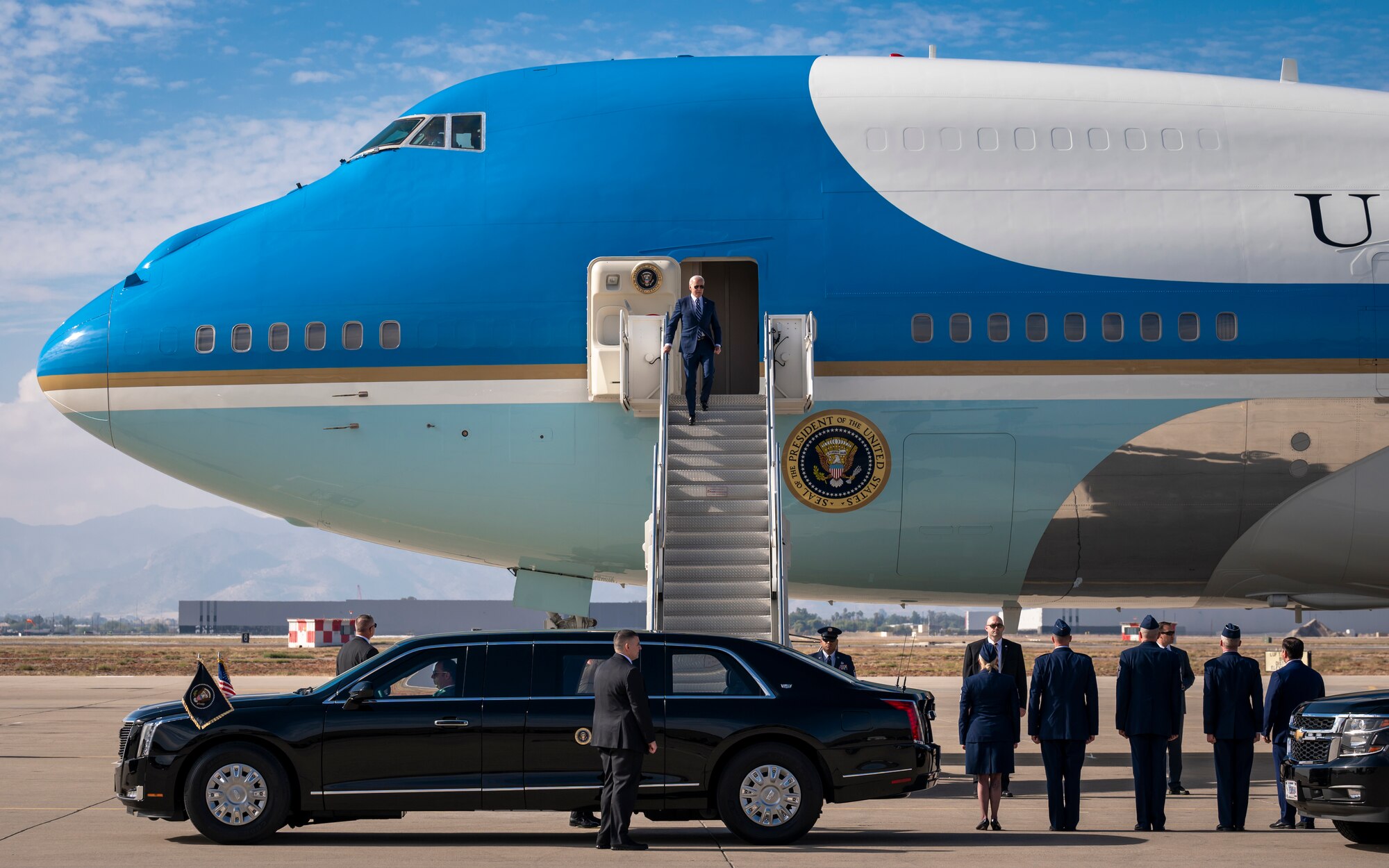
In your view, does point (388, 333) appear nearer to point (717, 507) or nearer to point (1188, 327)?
point (717, 507)

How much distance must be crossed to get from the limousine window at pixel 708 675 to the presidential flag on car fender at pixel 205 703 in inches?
145

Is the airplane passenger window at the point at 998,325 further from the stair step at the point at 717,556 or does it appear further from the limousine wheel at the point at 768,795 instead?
the limousine wheel at the point at 768,795

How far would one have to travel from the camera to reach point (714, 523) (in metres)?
15.2

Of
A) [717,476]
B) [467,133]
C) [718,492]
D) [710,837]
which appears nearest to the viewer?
[710,837]

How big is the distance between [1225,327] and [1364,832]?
6.49 metres

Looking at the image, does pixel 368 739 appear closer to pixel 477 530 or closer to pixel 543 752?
pixel 543 752

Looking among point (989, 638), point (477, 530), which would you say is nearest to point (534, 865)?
point (989, 638)

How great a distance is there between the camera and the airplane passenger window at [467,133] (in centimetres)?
1728

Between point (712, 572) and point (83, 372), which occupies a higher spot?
point (83, 372)

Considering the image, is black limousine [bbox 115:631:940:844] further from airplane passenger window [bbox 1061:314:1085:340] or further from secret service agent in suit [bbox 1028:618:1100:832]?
airplane passenger window [bbox 1061:314:1085:340]

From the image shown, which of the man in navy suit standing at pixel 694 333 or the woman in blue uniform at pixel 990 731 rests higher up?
the man in navy suit standing at pixel 694 333

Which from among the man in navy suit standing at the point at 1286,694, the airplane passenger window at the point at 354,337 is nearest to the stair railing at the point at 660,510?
the airplane passenger window at the point at 354,337

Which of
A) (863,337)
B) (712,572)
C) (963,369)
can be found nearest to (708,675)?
(712,572)

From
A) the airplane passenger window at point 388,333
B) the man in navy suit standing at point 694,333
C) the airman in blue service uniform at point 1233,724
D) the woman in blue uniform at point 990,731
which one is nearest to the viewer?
the woman in blue uniform at point 990,731
